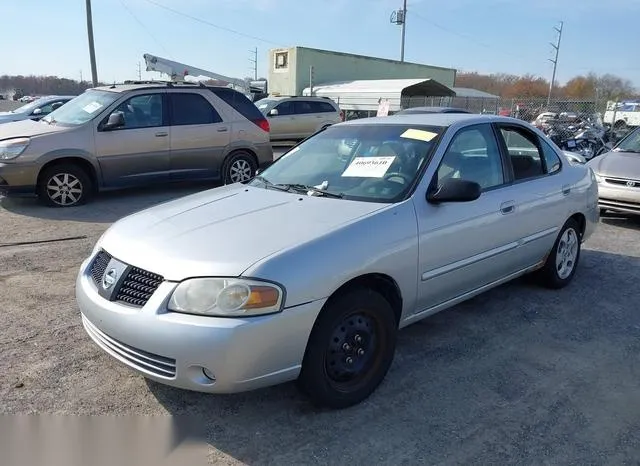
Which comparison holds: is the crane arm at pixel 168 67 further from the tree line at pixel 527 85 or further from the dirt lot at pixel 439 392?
the tree line at pixel 527 85

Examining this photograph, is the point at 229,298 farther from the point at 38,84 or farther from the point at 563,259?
the point at 38,84

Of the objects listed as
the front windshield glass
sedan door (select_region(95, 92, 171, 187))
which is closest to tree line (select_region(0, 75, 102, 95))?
sedan door (select_region(95, 92, 171, 187))

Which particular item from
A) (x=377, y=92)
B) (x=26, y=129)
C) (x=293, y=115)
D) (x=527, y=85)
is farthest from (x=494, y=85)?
(x=26, y=129)

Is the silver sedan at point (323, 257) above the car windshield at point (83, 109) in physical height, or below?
below

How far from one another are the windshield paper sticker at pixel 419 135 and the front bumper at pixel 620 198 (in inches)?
185

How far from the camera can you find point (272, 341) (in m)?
2.54

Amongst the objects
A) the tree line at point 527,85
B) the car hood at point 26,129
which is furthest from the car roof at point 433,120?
the tree line at point 527,85

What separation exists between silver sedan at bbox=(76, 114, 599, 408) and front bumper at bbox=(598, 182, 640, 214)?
369 centimetres

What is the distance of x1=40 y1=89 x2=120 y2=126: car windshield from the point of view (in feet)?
26.2

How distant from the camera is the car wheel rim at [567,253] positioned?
16.0 ft

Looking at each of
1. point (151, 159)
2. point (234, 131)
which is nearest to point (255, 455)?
point (151, 159)

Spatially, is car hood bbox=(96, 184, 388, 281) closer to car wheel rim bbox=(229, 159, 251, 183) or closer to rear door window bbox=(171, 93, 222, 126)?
rear door window bbox=(171, 93, 222, 126)

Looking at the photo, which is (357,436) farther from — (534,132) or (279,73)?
(279,73)

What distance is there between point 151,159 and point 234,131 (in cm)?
155
